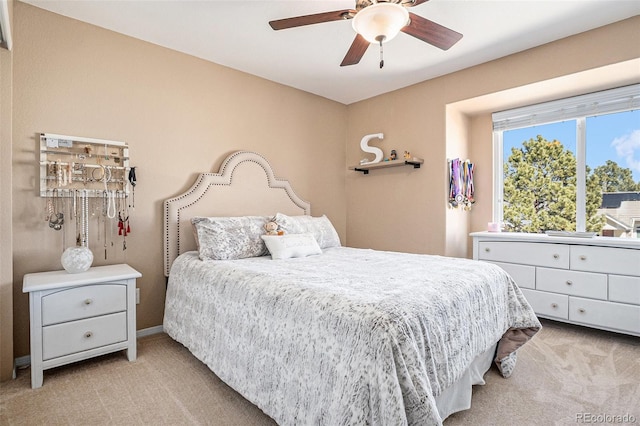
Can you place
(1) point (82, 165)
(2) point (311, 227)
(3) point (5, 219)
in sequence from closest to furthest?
(3) point (5, 219), (1) point (82, 165), (2) point (311, 227)

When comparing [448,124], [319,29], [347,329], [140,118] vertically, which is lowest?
[347,329]

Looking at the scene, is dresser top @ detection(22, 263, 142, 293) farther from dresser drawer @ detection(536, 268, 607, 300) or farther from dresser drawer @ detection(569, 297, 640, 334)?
dresser drawer @ detection(569, 297, 640, 334)

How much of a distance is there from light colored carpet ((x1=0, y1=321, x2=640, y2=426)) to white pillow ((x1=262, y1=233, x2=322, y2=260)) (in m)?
0.96

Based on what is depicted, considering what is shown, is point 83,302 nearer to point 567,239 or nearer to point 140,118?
point 140,118

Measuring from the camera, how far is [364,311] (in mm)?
1318

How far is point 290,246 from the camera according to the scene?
2.71m

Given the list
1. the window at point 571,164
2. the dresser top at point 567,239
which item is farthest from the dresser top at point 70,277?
the window at point 571,164

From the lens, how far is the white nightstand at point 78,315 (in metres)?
1.96

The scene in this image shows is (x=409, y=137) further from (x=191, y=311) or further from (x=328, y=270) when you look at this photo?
(x=191, y=311)

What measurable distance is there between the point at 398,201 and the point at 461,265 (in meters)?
1.85

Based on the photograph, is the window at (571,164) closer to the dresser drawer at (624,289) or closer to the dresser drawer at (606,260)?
the dresser drawer at (606,260)

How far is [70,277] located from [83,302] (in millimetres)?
189

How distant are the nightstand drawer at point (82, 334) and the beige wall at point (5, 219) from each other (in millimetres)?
299

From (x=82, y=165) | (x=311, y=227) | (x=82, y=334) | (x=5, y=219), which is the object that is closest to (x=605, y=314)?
(x=311, y=227)
